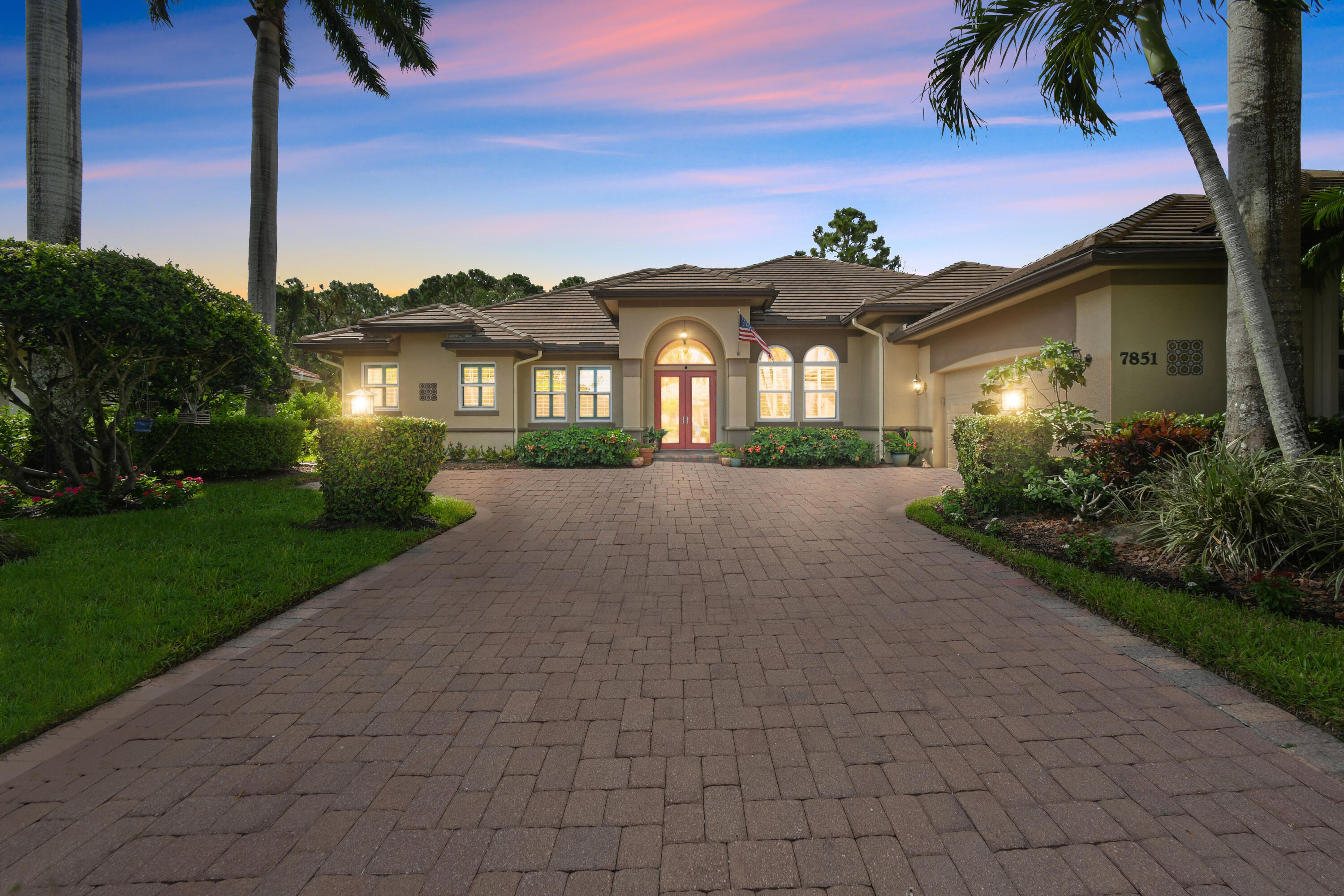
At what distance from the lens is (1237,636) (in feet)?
12.1

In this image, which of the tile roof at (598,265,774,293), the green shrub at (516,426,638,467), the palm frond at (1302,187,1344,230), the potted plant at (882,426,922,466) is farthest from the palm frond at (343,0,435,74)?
the palm frond at (1302,187,1344,230)

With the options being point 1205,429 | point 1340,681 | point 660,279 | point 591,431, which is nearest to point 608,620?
point 1340,681

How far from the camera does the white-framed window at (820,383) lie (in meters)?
16.9

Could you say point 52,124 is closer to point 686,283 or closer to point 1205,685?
point 686,283

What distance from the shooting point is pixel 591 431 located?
15.0m

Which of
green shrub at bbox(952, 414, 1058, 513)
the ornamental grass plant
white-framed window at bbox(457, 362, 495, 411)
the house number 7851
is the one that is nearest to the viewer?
the ornamental grass plant

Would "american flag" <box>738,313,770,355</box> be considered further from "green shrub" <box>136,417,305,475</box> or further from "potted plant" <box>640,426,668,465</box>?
"green shrub" <box>136,417,305,475</box>

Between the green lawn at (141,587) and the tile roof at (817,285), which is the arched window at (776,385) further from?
the green lawn at (141,587)

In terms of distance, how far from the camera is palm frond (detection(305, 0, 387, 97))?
14.2m

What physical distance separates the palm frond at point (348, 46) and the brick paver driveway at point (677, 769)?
16163 mm

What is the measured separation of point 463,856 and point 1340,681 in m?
4.35

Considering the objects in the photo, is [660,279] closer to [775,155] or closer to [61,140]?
[775,155]

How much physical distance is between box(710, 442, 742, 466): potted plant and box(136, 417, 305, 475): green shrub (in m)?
9.70

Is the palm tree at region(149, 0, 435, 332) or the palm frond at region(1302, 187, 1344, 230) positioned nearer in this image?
the palm frond at region(1302, 187, 1344, 230)
